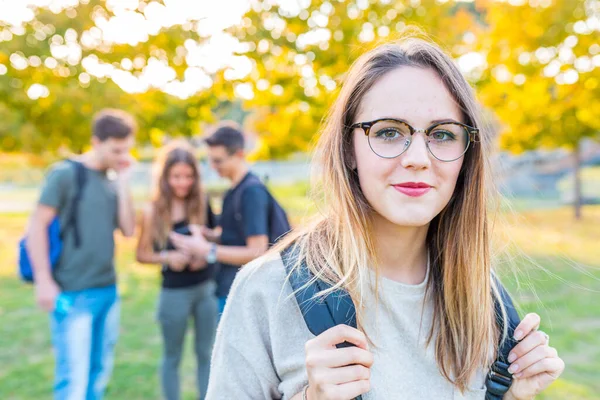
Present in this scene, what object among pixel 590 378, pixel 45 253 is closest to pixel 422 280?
pixel 45 253

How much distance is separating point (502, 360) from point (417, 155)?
0.57 m

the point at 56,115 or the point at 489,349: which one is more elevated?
the point at 56,115

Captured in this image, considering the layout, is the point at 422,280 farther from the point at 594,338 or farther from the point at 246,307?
the point at 594,338

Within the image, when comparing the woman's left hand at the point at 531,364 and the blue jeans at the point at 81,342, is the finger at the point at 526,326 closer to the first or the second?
the woman's left hand at the point at 531,364

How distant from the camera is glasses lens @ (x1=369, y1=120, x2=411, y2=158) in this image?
1229mm

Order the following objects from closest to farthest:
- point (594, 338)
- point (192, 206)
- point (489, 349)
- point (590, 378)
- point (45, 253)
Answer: point (489, 349), point (45, 253), point (192, 206), point (590, 378), point (594, 338)

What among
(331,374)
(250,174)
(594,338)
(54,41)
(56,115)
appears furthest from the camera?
(56,115)

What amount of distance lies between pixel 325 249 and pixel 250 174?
2.15 m

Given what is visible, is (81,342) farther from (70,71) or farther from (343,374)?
(70,71)

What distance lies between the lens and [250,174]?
3.42m

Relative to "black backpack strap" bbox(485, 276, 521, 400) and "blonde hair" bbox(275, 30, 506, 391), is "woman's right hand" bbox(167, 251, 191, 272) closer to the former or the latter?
"blonde hair" bbox(275, 30, 506, 391)

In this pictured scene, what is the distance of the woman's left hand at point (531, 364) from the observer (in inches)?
50.0

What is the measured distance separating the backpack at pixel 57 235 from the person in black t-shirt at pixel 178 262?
52 cm

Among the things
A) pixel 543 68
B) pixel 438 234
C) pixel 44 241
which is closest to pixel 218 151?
pixel 44 241
